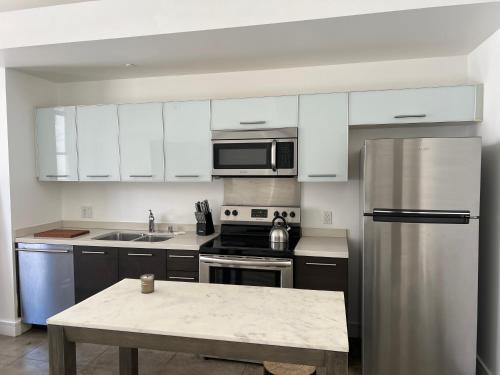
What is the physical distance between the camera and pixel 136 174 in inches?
136

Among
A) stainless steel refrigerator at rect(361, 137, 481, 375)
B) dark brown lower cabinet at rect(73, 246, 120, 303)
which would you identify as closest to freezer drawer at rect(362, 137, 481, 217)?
stainless steel refrigerator at rect(361, 137, 481, 375)

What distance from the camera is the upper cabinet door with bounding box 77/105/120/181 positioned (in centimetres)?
349

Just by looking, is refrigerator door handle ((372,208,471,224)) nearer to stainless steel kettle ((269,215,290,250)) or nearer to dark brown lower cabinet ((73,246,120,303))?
stainless steel kettle ((269,215,290,250))

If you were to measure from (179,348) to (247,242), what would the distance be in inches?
65.9

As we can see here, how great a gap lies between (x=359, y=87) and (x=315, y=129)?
62 centimetres

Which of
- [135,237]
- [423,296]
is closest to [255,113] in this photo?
[135,237]

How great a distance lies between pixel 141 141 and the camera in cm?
343

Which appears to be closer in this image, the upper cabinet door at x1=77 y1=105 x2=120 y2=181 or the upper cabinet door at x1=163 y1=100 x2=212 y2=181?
the upper cabinet door at x1=163 y1=100 x2=212 y2=181

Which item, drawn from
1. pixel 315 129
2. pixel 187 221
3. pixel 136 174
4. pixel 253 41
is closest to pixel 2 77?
pixel 136 174

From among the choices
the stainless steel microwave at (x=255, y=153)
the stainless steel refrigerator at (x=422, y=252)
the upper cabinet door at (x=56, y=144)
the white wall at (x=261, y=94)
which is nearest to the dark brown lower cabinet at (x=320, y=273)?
the stainless steel refrigerator at (x=422, y=252)

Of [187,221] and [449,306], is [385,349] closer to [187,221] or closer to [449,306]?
[449,306]

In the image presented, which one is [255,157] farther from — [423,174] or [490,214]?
[490,214]

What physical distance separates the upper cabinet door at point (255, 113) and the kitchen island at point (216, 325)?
1.58 m

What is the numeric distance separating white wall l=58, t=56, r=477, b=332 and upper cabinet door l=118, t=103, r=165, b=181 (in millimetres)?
374
